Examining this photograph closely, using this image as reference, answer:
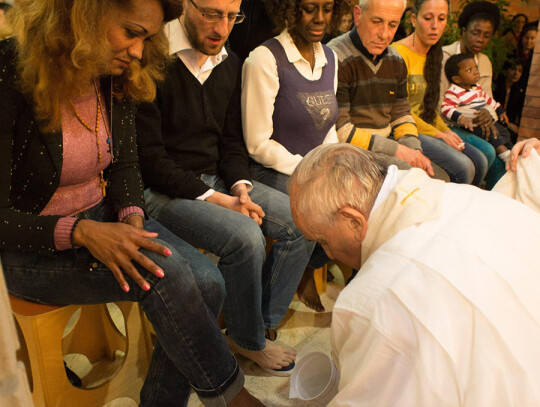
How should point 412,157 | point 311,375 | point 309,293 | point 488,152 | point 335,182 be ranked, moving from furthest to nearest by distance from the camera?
point 488,152 < point 412,157 < point 309,293 < point 311,375 < point 335,182

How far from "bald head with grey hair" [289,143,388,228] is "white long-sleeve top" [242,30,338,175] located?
41.6 inches

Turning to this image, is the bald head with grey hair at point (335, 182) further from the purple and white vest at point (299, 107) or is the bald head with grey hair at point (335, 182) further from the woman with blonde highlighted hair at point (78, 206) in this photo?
the purple and white vest at point (299, 107)

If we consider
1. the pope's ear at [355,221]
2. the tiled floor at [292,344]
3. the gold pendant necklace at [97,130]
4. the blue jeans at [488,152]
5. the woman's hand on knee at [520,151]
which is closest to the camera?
the pope's ear at [355,221]

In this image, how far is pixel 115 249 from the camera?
1502 mm

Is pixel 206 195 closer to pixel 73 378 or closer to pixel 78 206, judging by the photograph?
pixel 78 206

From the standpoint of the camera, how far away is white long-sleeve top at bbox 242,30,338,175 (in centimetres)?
233

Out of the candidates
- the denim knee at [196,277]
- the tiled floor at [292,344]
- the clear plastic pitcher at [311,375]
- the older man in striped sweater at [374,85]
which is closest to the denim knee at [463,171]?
the older man in striped sweater at [374,85]

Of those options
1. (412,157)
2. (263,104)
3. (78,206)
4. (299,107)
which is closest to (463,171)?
(412,157)

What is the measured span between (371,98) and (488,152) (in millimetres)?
1091

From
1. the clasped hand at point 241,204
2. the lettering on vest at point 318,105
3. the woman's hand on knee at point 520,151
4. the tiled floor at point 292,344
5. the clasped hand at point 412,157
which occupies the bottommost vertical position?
the tiled floor at point 292,344

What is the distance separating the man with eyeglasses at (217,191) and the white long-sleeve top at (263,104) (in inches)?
3.4

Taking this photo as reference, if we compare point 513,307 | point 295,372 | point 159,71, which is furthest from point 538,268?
point 159,71

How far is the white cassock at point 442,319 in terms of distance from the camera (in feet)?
3.26

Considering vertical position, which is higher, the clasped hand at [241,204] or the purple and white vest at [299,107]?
the purple and white vest at [299,107]
